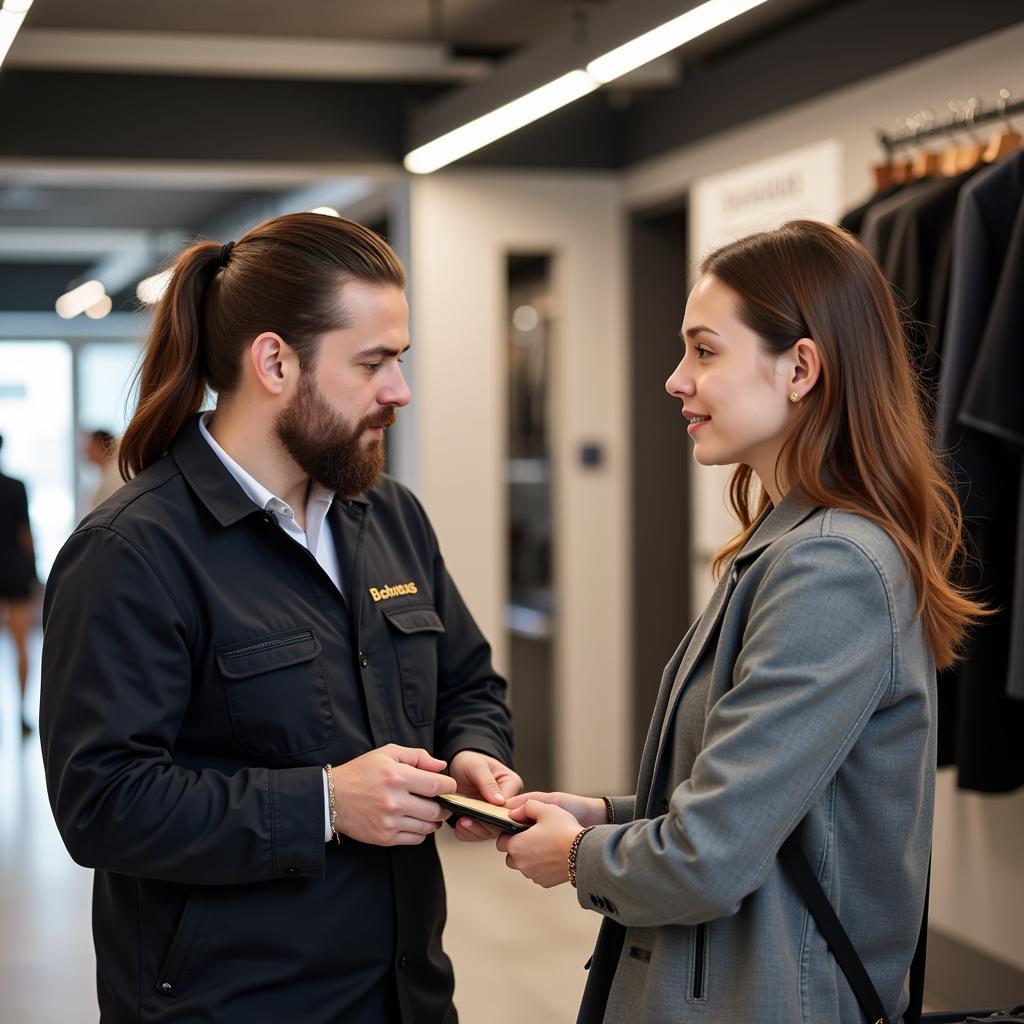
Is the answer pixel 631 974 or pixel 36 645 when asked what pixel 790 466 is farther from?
pixel 36 645

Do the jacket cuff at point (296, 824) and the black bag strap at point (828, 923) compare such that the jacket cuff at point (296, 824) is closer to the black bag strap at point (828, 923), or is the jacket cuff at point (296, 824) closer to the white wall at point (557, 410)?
the black bag strap at point (828, 923)

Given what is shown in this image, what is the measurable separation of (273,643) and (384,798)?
0.27 metres

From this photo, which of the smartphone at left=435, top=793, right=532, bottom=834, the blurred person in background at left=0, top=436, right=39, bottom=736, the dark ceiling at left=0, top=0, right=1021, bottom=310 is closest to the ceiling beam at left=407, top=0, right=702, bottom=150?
the dark ceiling at left=0, top=0, right=1021, bottom=310

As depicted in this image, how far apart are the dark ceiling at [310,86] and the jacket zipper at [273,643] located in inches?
132

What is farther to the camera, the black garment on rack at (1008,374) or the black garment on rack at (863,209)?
the black garment on rack at (863,209)

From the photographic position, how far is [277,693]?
5.99ft

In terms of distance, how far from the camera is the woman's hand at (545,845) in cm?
170

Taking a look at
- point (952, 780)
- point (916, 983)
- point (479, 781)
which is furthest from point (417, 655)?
point (952, 780)

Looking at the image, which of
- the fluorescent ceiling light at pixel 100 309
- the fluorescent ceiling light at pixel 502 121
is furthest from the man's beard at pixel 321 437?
the fluorescent ceiling light at pixel 100 309

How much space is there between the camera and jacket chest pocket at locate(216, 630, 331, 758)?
1.80 m

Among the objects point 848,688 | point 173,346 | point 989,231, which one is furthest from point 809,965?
point 989,231

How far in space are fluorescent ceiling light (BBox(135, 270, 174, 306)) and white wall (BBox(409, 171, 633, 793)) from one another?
335 cm

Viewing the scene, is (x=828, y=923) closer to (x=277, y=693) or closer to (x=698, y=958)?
(x=698, y=958)

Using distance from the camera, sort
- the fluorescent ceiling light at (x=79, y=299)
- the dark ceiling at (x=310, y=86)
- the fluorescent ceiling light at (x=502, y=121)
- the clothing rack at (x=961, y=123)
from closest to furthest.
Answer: the clothing rack at (x=961, y=123)
the fluorescent ceiling light at (x=502, y=121)
the dark ceiling at (x=310, y=86)
the fluorescent ceiling light at (x=79, y=299)
